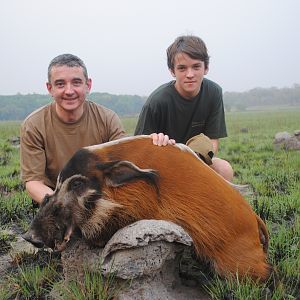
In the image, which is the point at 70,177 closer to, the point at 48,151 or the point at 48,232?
the point at 48,232

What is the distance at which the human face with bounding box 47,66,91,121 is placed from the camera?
3.65 meters

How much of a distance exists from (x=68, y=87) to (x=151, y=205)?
1494 millimetres

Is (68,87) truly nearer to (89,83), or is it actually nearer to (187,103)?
(89,83)

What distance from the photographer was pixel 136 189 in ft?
8.70

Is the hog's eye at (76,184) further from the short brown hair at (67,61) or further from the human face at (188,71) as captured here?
the human face at (188,71)

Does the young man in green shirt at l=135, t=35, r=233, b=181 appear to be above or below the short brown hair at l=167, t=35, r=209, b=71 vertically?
below

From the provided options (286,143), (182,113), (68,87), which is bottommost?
(286,143)

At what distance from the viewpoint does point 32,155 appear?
382 centimetres

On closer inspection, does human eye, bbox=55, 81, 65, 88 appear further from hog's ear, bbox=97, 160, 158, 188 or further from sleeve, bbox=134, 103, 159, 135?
hog's ear, bbox=97, 160, 158, 188

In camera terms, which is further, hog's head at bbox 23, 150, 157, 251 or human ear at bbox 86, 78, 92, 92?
human ear at bbox 86, 78, 92, 92

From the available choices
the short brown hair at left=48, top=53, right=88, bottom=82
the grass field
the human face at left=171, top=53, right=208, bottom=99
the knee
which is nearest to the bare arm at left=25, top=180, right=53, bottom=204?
the grass field

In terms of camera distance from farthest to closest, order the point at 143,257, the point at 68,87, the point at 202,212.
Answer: the point at 68,87
the point at 202,212
the point at 143,257

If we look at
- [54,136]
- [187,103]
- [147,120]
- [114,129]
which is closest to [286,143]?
[187,103]

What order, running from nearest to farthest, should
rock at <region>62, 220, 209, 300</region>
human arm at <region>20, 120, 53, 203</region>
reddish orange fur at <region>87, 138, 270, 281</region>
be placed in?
rock at <region>62, 220, 209, 300</region>
reddish orange fur at <region>87, 138, 270, 281</region>
human arm at <region>20, 120, 53, 203</region>
